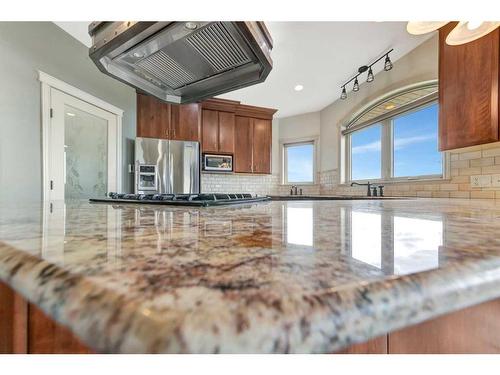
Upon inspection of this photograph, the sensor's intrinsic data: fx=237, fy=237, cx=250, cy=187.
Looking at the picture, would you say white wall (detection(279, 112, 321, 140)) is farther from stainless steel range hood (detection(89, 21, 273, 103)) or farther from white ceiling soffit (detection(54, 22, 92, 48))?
white ceiling soffit (detection(54, 22, 92, 48))

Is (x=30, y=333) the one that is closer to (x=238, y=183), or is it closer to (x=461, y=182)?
(x=461, y=182)

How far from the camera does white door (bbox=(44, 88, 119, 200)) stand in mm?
1917

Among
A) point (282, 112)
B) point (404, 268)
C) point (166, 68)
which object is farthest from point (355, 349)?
point (282, 112)

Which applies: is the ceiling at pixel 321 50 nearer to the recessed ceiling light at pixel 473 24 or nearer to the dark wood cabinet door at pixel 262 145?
the dark wood cabinet door at pixel 262 145

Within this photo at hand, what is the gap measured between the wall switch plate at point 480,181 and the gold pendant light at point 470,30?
1110 millimetres

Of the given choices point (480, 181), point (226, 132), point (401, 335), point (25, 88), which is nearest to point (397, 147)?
point (480, 181)

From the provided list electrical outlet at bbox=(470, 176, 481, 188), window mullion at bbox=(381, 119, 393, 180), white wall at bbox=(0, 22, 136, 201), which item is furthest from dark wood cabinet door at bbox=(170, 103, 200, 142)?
electrical outlet at bbox=(470, 176, 481, 188)

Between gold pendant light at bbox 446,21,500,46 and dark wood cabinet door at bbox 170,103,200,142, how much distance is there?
2.50 metres

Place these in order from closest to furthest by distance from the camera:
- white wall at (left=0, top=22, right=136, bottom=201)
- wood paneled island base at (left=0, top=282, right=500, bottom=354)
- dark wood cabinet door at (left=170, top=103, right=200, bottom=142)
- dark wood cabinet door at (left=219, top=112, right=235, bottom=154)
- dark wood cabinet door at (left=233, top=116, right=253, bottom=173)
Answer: wood paneled island base at (left=0, top=282, right=500, bottom=354)
white wall at (left=0, top=22, right=136, bottom=201)
dark wood cabinet door at (left=170, top=103, right=200, bottom=142)
dark wood cabinet door at (left=219, top=112, right=235, bottom=154)
dark wood cabinet door at (left=233, top=116, right=253, bottom=173)

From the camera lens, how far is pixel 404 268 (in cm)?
17

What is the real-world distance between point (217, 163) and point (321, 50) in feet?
6.21

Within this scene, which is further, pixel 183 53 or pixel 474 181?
pixel 474 181

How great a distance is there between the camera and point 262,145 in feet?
12.3
